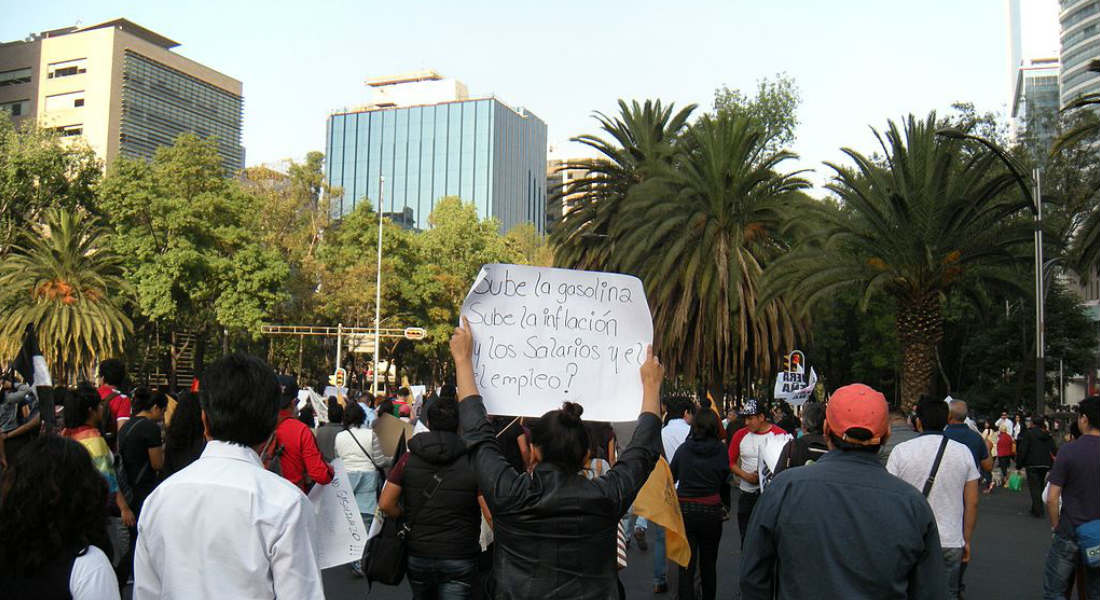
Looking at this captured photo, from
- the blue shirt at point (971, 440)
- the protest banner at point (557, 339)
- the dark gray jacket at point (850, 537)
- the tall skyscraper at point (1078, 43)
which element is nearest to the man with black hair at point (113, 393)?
the protest banner at point (557, 339)

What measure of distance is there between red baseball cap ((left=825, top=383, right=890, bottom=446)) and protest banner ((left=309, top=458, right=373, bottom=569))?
3388 millimetres

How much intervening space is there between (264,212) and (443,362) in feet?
50.8

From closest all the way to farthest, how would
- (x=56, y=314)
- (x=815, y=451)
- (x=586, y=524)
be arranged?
1. (x=586, y=524)
2. (x=815, y=451)
3. (x=56, y=314)

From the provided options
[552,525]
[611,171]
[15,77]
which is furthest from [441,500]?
[15,77]

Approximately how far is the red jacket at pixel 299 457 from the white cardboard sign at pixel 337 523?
0.14m

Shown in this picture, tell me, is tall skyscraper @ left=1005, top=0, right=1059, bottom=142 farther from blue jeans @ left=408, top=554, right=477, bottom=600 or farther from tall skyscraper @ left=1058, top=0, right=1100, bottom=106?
blue jeans @ left=408, top=554, right=477, bottom=600

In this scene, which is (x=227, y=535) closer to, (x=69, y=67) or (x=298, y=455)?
(x=298, y=455)

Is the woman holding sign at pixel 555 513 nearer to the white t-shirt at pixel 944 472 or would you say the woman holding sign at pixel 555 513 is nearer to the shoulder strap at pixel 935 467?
the shoulder strap at pixel 935 467

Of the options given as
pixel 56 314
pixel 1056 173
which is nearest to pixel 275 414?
pixel 56 314

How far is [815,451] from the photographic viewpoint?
7.38 m

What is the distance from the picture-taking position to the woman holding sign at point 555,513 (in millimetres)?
3959

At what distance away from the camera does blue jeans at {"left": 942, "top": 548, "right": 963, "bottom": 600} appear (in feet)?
22.9

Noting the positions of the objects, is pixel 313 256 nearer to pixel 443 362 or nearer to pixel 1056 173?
pixel 443 362

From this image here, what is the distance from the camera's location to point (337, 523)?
645 cm
